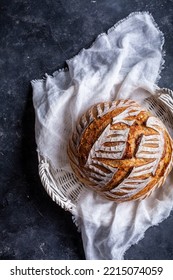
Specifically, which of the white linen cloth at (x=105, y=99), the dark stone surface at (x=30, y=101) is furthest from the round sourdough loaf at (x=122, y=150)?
the dark stone surface at (x=30, y=101)

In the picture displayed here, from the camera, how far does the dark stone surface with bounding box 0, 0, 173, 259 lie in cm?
163

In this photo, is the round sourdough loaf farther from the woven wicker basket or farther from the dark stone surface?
the dark stone surface

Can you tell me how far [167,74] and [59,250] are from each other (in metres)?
0.73

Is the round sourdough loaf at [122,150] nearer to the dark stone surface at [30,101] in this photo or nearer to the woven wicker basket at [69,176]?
the woven wicker basket at [69,176]

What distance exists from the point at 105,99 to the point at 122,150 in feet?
0.82

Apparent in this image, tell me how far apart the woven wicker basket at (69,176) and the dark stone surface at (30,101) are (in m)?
0.11

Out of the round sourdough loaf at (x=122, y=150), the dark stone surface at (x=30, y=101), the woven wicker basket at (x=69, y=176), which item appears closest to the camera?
the round sourdough loaf at (x=122, y=150)

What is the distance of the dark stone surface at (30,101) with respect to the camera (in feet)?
5.33

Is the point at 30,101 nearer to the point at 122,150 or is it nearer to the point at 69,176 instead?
the point at 69,176

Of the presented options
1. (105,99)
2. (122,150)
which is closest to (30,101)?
(105,99)

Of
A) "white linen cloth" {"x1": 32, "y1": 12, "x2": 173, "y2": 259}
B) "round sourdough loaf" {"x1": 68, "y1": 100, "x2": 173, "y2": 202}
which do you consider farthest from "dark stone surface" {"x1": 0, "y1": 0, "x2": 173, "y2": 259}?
"round sourdough loaf" {"x1": 68, "y1": 100, "x2": 173, "y2": 202}

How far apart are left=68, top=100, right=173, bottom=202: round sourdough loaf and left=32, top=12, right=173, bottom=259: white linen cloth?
111 mm

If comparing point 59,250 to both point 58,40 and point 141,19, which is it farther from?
point 141,19
